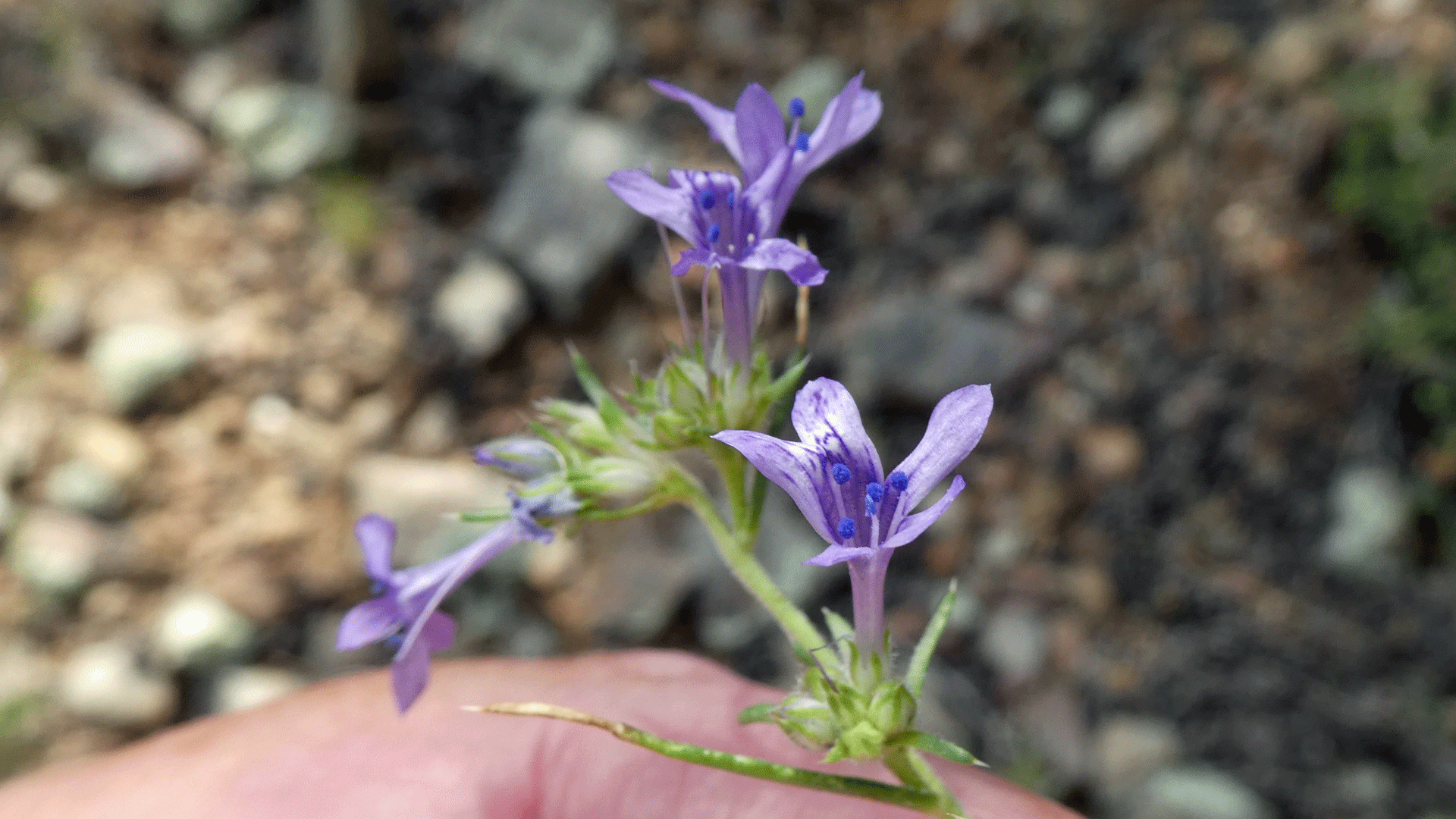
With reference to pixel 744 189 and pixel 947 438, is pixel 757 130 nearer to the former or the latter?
pixel 744 189

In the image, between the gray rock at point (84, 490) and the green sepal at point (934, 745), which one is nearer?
the green sepal at point (934, 745)

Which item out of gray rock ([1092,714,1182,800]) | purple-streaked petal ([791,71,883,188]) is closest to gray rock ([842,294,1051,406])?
gray rock ([1092,714,1182,800])

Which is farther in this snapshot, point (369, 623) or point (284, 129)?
point (284, 129)

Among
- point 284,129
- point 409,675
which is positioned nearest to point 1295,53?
point 284,129

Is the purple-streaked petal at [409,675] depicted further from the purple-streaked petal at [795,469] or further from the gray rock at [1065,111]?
the gray rock at [1065,111]

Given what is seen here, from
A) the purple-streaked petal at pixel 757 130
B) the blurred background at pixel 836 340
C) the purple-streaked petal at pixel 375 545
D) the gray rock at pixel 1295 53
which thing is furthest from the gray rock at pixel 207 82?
the gray rock at pixel 1295 53
